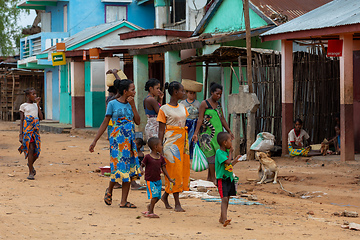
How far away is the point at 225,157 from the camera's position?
6.45 meters

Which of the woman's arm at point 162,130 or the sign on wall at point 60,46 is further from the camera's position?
the sign on wall at point 60,46

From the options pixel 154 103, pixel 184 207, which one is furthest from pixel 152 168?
pixel 154 103

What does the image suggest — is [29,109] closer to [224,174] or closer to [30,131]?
[30,131]

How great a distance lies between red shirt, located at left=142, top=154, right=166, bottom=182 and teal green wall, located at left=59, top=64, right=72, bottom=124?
19.8 m

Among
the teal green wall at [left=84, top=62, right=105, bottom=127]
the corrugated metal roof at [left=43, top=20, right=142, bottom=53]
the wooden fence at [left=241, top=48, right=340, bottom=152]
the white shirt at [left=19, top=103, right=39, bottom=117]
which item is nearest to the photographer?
the white shirt at [left=19, top=103, right=39, bottom=117]

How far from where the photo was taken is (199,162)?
8852 millimetres

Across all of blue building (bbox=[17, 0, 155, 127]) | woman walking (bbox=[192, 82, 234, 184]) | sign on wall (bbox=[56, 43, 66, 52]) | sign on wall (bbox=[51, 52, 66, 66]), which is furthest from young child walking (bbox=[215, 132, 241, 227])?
sign on wall (bbox=[51, 52, 66, 66])

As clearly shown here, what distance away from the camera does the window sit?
27.6 m

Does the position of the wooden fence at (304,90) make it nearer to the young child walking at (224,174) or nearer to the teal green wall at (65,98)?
the young child walking at (224,174)

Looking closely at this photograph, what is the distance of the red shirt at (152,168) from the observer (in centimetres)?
691

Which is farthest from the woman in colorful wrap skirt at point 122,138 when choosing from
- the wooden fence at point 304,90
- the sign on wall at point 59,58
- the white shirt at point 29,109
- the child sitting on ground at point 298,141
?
the sign on wall at point 59,58

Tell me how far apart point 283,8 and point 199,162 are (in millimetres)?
8393

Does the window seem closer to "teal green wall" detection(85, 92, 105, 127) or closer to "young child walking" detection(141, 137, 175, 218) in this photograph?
"teal green wall" detection(85, 92, 105, 127)

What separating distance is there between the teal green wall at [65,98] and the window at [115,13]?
3.27 metres
